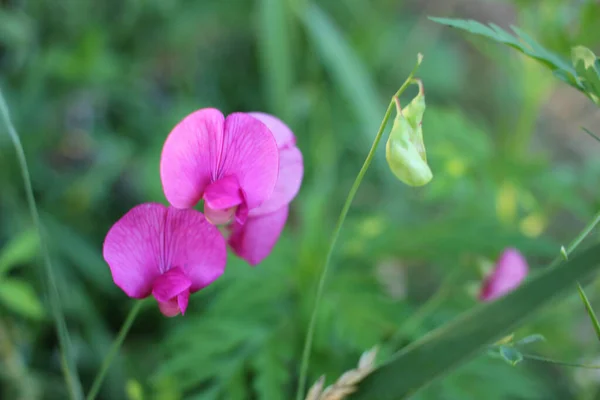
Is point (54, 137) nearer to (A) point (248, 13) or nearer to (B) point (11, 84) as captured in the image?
(B) point (11, 84)

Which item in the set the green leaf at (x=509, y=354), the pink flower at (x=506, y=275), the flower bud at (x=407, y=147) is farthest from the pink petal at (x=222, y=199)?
the pink flower at (x=506, y=275)

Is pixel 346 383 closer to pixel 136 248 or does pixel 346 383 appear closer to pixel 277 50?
pixel 136 248

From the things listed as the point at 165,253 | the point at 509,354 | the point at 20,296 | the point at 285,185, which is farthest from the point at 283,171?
the point at 20,296

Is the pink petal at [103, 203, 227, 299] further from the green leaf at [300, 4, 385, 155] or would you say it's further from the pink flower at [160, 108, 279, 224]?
the green leaf at [300, 4, 385, 155]

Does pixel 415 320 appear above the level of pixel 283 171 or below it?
below

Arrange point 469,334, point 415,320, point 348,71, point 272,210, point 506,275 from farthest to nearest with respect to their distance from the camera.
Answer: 1. point 348,71
2. point 415,320
3. point 506,275
4. point 272,210
5. point 469,334

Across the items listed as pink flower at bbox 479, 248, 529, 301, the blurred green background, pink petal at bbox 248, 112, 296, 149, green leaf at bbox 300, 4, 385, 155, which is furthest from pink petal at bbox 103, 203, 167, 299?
green leaf at bbox 300, 4, 385, 155
